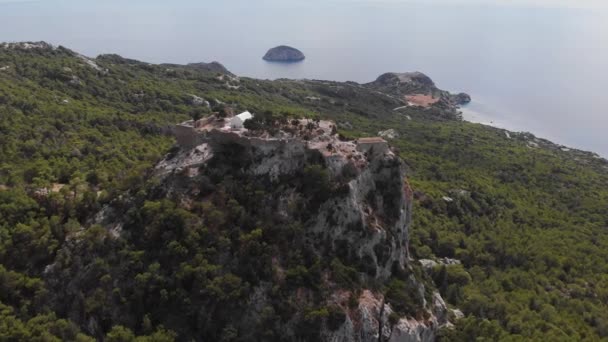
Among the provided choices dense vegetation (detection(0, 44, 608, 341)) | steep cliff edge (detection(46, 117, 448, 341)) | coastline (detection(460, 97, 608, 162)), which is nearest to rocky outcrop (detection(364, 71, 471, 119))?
coastline (detection(460, 97, 608, 162))

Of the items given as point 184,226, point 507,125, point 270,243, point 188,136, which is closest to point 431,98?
point 507,125

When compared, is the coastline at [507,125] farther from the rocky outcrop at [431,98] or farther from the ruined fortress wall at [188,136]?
the ruined fortress wall at [188,136]

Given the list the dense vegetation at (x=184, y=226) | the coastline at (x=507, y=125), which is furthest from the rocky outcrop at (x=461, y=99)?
the dense vegetation at (x=184, y=226)

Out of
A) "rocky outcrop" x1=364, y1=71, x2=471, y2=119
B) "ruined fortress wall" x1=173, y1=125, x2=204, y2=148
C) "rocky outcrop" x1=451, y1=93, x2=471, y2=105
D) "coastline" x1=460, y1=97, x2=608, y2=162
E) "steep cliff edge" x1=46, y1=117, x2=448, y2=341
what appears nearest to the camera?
"steep cliff edge" x1=46, y1=117, x2=448, y2=341

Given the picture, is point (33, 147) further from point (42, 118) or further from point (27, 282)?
point (27, 282)

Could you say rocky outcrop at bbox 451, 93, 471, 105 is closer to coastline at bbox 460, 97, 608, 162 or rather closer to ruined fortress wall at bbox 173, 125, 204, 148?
coastline at bbox 460, 97, 608, 162

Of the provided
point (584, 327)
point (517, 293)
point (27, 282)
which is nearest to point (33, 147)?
point (27, 282)

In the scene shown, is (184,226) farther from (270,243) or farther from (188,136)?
(188,136)
